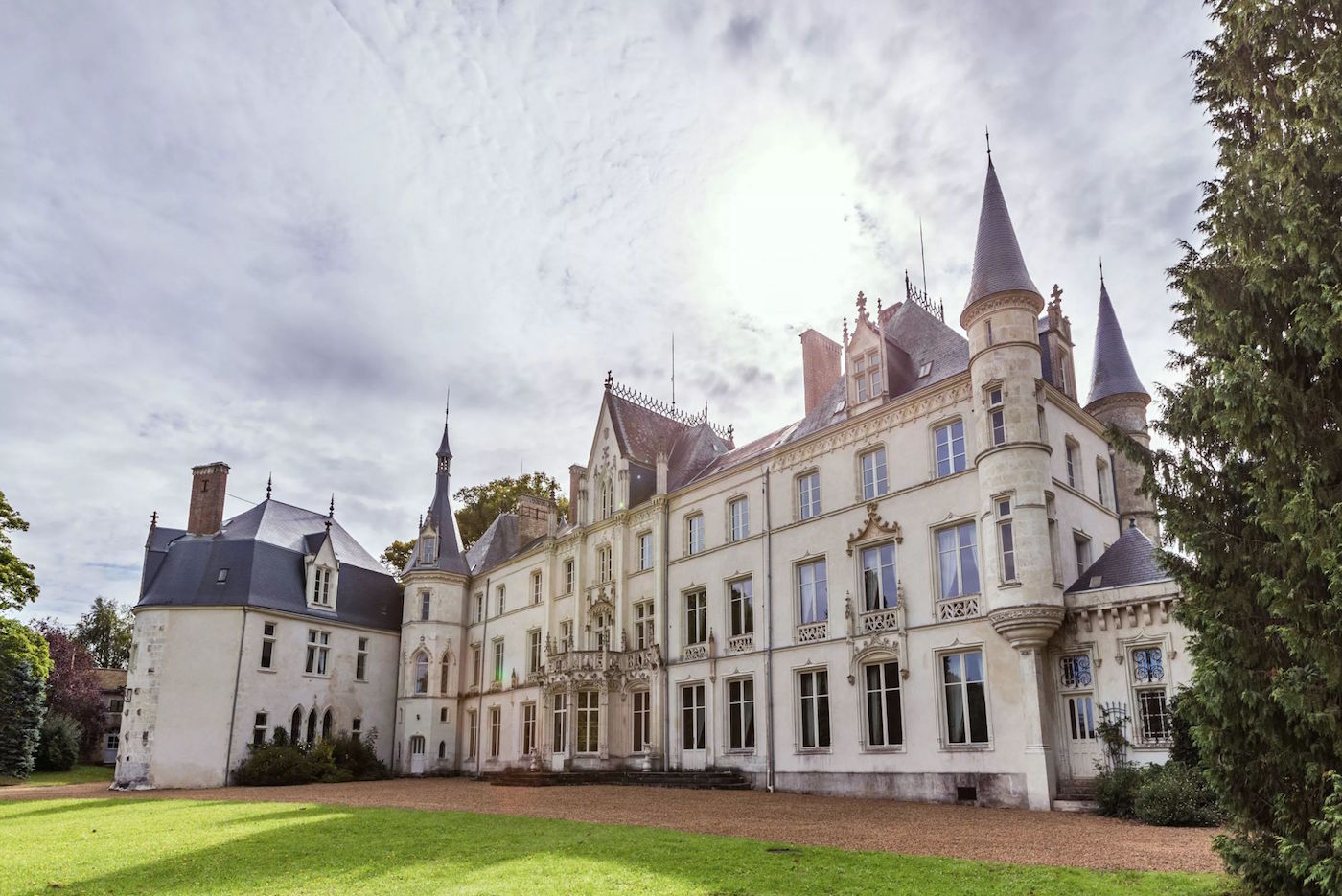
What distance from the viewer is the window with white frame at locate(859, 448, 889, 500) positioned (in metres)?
24.2

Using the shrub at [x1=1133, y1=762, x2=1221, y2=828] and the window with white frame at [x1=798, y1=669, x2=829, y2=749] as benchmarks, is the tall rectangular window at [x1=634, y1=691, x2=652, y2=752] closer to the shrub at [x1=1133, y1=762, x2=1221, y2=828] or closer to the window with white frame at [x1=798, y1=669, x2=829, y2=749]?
Result: the window with white frame at [x1=798, y1=669, x2=829, y2=749]

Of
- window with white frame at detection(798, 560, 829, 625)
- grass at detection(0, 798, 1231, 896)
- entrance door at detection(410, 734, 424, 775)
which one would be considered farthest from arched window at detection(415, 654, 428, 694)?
grass at detection(0, 798, 1231, 896)

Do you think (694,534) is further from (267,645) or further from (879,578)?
(267,645)

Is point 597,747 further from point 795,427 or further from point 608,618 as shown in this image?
point 795,427

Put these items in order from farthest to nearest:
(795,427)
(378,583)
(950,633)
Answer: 1. (378,583)
2. (795,427)
3. (950,633)

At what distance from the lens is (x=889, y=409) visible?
78.9ft

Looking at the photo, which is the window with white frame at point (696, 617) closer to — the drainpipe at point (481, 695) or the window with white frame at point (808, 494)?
the window with white frame at point (808, 494)

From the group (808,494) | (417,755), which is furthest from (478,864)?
(417,755)

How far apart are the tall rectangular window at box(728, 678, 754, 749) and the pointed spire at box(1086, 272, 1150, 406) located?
13.1m

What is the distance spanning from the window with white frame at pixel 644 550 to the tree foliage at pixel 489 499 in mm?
17403

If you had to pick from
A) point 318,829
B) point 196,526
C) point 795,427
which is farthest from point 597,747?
point 196,526

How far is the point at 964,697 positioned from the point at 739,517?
9.68 metres

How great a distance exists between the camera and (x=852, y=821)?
16.2 metres

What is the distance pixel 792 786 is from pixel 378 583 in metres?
25.4
